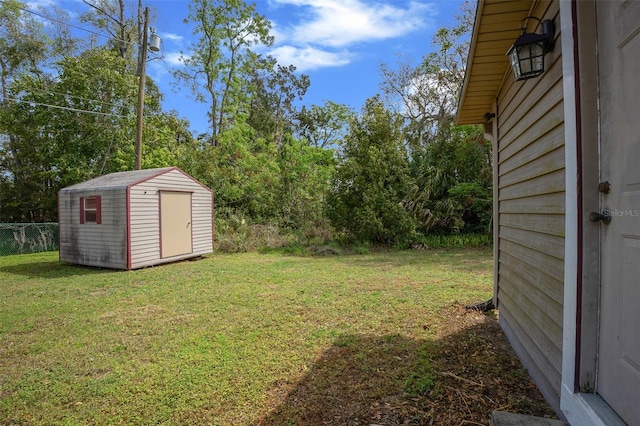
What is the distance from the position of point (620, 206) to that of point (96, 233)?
31.1 ft

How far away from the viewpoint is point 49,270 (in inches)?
324

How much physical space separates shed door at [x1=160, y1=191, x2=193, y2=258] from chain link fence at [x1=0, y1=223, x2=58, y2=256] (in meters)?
6.22

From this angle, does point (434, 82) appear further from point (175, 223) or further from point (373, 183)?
point (175, 223)

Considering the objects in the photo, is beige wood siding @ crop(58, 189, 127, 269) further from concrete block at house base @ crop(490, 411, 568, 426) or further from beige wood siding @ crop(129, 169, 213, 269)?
concrete block at house base @ crop(490, 411, 568, 426)

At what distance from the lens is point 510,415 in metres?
1.71

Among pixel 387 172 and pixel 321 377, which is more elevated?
pixel 387 172

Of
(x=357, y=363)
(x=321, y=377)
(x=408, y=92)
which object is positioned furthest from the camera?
(x=408, y=92)

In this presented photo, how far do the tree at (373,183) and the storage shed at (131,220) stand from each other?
438cm

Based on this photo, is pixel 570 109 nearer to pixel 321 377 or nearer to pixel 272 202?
pixel 321 377

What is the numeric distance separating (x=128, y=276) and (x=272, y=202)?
6.88 meters

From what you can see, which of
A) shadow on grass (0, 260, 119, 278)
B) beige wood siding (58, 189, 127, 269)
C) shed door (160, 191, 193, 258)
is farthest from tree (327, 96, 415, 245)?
shadow on grass (0, 260, 119, 278)

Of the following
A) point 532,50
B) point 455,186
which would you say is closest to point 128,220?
point 532,50

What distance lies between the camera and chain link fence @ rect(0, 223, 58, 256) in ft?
36.2

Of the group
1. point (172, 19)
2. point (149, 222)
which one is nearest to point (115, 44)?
point (172, 19)
